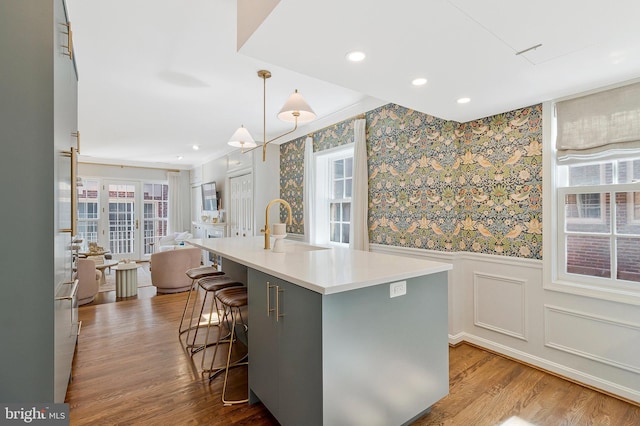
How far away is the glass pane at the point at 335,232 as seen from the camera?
14.7 ft

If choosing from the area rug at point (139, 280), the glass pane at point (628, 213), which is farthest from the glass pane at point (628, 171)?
the area rug at point (139, 280)

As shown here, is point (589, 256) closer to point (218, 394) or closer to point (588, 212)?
point (588, 212)

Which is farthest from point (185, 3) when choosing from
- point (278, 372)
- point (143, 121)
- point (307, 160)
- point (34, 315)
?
point (143, 121)

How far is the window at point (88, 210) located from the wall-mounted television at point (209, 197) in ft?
8.66

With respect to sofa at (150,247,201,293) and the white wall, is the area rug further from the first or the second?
the white wall

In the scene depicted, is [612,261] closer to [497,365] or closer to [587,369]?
[587,369]

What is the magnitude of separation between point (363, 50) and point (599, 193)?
2.12 m

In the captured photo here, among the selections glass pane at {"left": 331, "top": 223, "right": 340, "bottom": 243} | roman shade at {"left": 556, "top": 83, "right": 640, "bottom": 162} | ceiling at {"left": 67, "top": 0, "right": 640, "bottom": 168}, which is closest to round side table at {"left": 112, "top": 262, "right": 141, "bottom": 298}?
ceiling at {"left": 67, "top": 0, "right": 640, "bottom": 168}

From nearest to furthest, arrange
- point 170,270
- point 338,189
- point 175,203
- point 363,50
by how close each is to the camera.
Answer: point 363,50
point 338,189
point 170,270
point 175,203

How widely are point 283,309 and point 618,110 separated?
269cm

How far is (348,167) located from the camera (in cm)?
430

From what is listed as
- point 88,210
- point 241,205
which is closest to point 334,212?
point 241,205

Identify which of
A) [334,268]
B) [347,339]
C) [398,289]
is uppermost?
[334,268]

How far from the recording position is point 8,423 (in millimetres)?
1317
